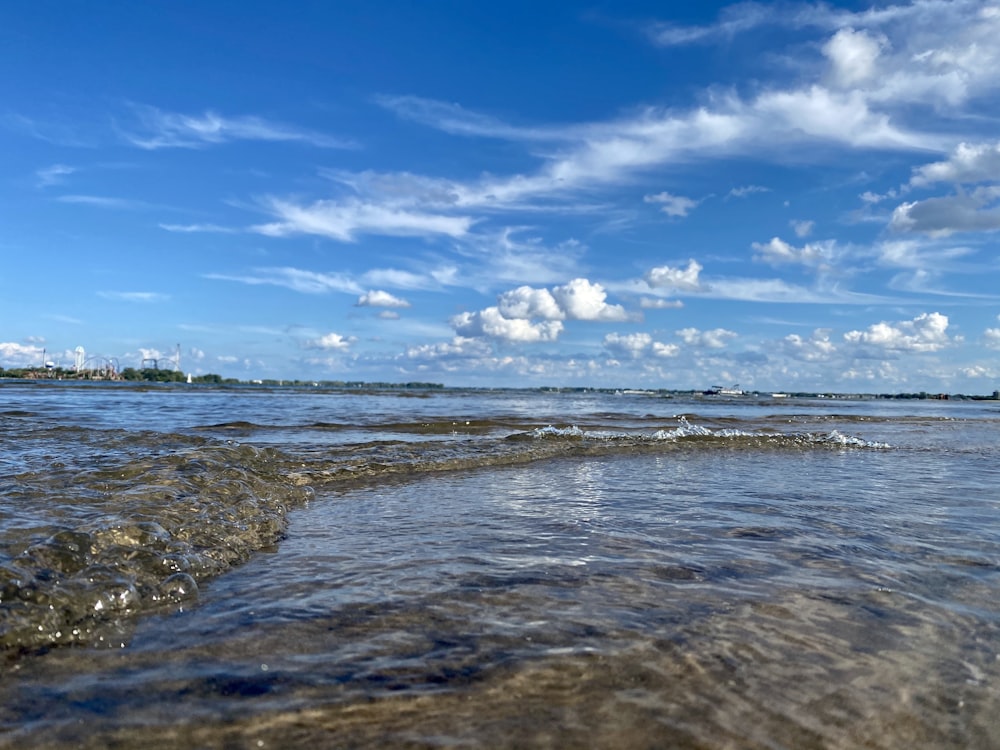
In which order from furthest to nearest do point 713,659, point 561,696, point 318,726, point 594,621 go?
point 594,621, point 713,659, point 561,696, point 318,726

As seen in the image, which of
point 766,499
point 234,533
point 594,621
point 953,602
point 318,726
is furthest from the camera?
point 766,499

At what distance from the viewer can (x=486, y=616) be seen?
141 inches

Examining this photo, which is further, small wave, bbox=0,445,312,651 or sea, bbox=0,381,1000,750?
small wave, bbox=0,445,312,651

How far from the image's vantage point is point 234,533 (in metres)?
5.63

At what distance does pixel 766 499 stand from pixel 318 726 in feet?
21.9

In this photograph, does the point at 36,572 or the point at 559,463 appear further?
the point at 559,463

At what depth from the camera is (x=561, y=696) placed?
266 cm

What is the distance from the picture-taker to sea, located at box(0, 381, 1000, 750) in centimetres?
248

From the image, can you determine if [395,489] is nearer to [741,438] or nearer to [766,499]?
[766,499]

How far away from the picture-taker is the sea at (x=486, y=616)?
2479 mm

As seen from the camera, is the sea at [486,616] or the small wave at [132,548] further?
the small wave at [132,548]

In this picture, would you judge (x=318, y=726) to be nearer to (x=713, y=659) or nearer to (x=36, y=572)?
(x=713, y=659)

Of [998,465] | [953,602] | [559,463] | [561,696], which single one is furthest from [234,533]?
[998,465]

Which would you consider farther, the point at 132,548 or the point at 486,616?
the point at 132,548
